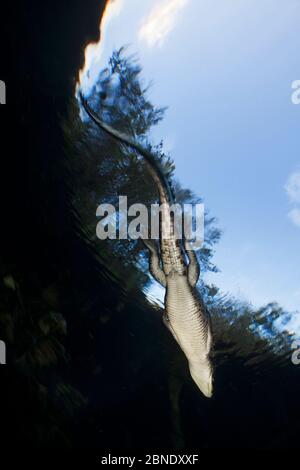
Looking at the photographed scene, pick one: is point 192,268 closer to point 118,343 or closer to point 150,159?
point 150,159

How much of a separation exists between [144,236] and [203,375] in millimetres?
2560

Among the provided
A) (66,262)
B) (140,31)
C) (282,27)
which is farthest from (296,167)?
(66,262)

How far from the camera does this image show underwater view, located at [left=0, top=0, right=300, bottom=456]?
13.5ft

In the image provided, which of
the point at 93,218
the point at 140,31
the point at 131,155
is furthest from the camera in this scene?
the point at 93,218

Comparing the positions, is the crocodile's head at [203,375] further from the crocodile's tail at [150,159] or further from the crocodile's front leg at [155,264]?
the crocodile's tail at [150,159]

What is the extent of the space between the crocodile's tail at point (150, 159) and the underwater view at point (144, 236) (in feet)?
0.06

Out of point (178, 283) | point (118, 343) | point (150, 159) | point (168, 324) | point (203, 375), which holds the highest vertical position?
point (150, 159)

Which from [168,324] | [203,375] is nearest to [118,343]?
[168,324]

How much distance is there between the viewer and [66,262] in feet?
17.5

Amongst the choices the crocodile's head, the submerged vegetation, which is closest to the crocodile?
the crocodile's head

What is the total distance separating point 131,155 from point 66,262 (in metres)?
1.85

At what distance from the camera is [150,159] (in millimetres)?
4633

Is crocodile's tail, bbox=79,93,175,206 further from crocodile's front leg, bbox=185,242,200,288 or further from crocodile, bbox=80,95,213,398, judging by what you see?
crocodile's front leg, bbox=185,242,200,288
